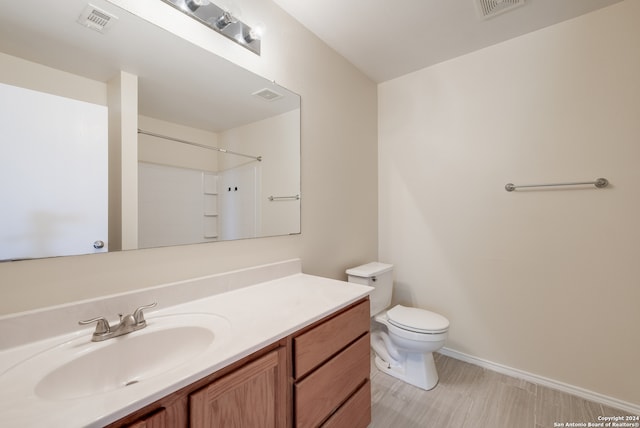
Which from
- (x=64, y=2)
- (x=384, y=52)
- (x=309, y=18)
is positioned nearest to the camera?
(x=64, y=2)

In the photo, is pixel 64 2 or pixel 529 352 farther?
pixel 529 352

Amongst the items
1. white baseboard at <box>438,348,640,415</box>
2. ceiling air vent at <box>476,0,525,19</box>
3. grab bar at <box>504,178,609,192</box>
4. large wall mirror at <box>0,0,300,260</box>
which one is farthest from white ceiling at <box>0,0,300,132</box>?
white baseboard at <box>438,348,640,415</box>

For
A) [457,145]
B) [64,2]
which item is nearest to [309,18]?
[64,2]

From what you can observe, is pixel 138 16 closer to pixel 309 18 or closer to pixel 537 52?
pixel 309 18

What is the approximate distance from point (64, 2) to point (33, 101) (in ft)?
1.20

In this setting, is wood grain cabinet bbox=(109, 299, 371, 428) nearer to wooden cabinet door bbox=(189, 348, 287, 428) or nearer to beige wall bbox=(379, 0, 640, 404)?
wooden cabinet door bbox=(189, 348, 287, 428)

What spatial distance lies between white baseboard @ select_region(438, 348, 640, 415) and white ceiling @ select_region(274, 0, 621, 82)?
2.34 m

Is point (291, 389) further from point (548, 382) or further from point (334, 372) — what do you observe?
point (548, 382)

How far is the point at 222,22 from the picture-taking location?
125cm

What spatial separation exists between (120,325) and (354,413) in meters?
1.03

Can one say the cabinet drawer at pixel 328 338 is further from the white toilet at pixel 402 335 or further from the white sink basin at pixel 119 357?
the white toilet at pixel 402 335

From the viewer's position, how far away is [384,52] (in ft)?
6.59

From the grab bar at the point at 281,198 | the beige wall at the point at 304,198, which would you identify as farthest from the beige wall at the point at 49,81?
the grab bar at the point at 281,198

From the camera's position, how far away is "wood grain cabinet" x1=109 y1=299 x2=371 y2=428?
0.62m
